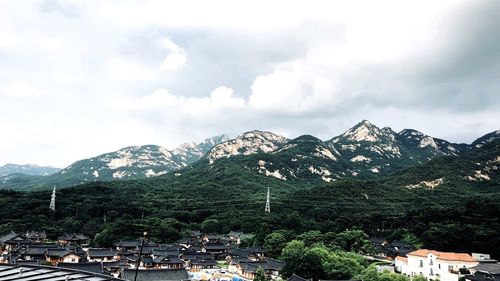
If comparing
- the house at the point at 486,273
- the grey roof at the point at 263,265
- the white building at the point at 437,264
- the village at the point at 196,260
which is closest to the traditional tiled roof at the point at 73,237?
the village at the point at 196,260

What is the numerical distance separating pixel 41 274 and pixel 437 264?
39.1m

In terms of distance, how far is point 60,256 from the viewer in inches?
1789

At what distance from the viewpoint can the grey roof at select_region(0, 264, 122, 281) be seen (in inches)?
406

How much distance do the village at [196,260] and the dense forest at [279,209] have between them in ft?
12.7

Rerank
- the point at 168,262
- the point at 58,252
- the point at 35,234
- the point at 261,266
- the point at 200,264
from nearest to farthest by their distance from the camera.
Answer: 1. the point at 261,266
2. the point at 58,252
3. the point at 168,262
4. the point at 200,264
5. the point at 35,234

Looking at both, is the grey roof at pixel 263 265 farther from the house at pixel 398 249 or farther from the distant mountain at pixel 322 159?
the distant mountain at pixel 322 159

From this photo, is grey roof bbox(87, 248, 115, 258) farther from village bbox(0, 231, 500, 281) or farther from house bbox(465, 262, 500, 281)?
house bbox(465, 262, 500, 281)

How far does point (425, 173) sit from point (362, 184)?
23581 millimetres

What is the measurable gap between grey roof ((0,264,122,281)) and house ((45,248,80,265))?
37.4 metres

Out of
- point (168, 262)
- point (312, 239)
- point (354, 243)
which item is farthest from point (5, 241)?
point (354, 243)

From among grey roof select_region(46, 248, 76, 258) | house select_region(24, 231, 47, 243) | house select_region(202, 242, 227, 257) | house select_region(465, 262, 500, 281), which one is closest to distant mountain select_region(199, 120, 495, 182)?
house select_region(202, 242, 227, 257)

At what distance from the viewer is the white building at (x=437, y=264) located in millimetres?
38647

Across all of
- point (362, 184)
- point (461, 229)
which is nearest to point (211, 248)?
point (461, 229)

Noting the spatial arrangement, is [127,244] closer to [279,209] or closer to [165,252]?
[165,252]
